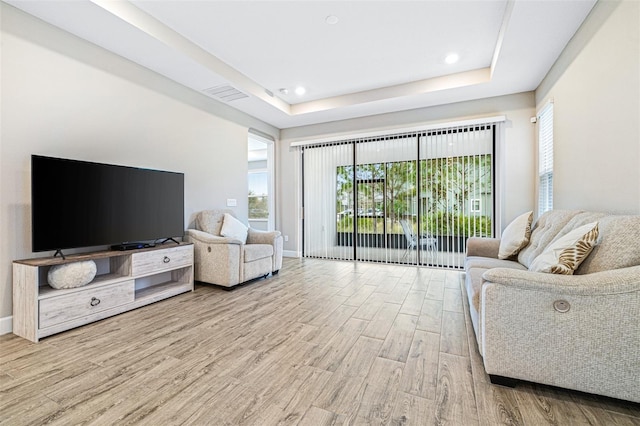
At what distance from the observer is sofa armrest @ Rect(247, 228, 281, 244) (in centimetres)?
420

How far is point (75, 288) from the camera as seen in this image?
233 cm

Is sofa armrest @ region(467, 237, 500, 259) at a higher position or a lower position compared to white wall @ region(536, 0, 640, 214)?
lower

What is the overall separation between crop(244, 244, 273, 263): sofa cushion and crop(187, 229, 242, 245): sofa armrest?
0.65ft

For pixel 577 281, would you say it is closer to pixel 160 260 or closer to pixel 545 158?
pixel 545 158

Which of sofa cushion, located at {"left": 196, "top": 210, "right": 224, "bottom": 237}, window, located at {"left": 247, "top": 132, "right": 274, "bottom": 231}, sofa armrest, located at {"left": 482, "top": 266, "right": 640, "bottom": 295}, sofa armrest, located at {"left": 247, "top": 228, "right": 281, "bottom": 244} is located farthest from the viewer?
window, located at {"left": 247, "top": 132, "right": 274, "bottom": 231}

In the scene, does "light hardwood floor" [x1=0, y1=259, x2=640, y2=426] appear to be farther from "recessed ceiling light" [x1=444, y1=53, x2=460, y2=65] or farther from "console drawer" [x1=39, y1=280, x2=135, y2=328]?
"recessed ceiling light" [x1=444, y1=53, x2=460, y2=65]

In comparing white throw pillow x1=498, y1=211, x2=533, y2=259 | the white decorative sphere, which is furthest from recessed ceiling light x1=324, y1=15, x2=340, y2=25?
the white decorative sphere

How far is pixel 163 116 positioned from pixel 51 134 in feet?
3.94

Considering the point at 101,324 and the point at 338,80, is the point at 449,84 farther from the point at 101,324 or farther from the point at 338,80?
the point at 101,324

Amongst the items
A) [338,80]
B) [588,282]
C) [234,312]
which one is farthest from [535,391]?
[338,80]

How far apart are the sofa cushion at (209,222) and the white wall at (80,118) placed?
0.16m

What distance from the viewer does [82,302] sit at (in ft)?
7.73

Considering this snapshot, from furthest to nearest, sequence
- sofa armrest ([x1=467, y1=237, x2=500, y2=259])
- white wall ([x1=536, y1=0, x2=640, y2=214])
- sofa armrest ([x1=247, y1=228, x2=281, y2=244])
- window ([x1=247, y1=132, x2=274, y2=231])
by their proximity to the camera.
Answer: window ([x1=247, y1=132, x2=274, y2=231]), sofa armrest ([x1=247, y1=228, x2=281, y2=244]), sofa armrest ([x1=467, y1=237, x2=500, y2=259]), white wall ([x1=536, y1=0, x2=640, y2=214])

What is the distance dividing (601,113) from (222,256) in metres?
3.84
